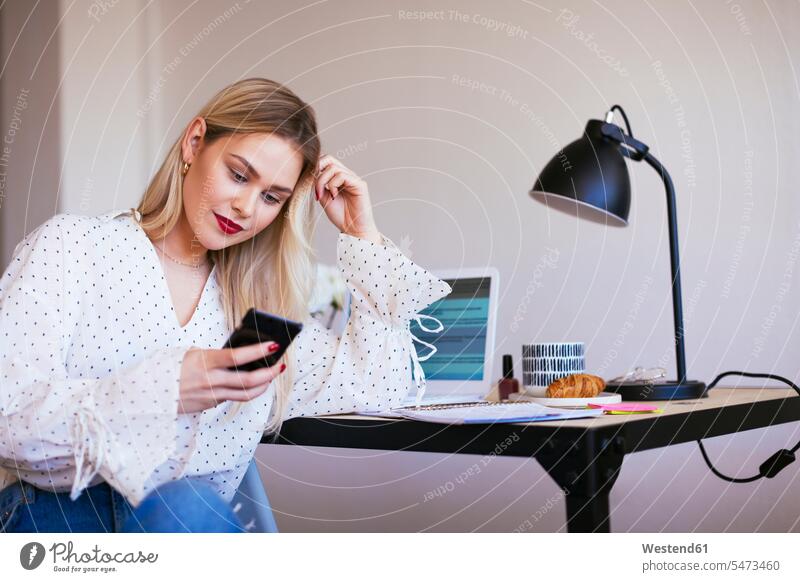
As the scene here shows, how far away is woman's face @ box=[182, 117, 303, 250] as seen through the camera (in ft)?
3.34

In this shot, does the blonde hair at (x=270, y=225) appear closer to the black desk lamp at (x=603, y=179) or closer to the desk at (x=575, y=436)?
the desk at (x=575, y=436)

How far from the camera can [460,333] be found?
1434 mm

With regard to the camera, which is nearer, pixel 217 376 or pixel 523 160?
pixel 217 376

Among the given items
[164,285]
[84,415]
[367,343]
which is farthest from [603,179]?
[84,415]

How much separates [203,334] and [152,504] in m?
0.24

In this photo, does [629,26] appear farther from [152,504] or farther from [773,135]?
[152,504]

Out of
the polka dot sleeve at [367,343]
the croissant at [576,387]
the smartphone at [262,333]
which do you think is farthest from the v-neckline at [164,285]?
the croissant at [576,387]

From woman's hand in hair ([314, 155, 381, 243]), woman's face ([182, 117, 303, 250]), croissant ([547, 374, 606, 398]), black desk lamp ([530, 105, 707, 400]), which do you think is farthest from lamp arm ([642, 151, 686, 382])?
woman's face ([182, 117, 303, 250])

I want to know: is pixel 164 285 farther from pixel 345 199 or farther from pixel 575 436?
pixel 575 436

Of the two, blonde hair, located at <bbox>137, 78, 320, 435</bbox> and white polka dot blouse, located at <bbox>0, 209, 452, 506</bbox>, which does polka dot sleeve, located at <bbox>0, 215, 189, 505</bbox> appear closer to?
white polka dot blouse, located at <bbox>0, 209, 452, 506</bbox>

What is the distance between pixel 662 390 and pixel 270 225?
1.87ft

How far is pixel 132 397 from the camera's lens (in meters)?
0.77

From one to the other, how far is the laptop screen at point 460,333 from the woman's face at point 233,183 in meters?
0.49
